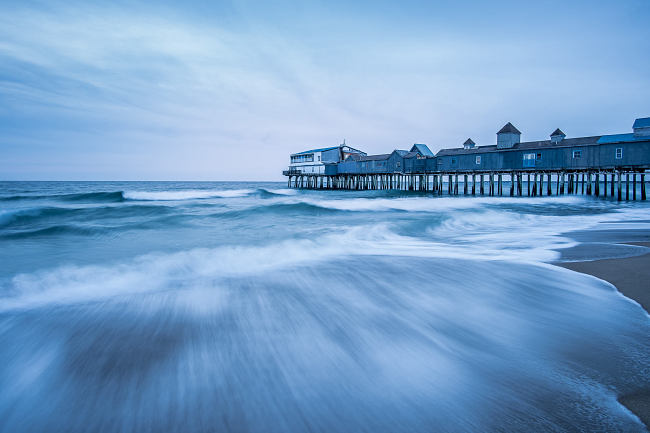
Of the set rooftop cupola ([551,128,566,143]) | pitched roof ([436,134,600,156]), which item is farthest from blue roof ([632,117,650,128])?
rooftop cupola ([551,128,566,143])

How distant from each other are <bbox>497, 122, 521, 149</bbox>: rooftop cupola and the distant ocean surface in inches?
1050

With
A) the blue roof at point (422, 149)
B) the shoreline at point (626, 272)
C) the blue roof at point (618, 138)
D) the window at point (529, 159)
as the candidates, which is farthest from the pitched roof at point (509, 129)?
→ the shoreline at point (626, 272)

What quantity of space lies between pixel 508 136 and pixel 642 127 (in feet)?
27.5

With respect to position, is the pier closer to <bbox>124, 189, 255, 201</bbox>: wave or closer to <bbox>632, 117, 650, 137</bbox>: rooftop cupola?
<bbox>632, 117, 650, 137</bbox>: rooftop cupola

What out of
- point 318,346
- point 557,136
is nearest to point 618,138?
point 557,136

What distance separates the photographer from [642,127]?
22953 mm

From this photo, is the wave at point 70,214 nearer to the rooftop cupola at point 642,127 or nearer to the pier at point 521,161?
the pier at point 521,161

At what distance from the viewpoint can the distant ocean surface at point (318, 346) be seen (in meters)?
2.06

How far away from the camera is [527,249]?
6.94m

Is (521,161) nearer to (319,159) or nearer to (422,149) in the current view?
(422,149)

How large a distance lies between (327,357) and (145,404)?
1.30 metres

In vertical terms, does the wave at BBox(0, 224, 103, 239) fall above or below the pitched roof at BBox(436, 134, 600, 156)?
below

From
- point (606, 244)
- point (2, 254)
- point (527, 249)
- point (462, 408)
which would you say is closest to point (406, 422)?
point (462, 408)

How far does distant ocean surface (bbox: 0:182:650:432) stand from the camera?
6.77 ft
